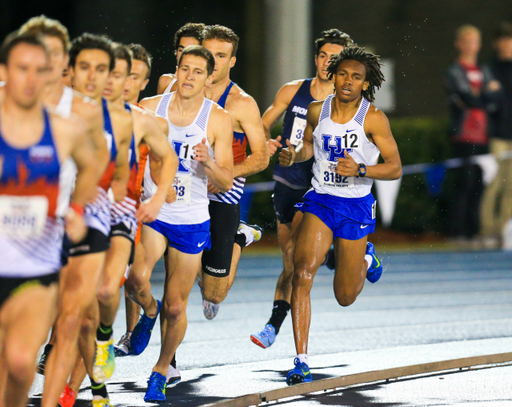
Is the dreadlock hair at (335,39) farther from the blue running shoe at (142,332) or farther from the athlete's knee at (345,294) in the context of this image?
the blue running shoe at (142,332)

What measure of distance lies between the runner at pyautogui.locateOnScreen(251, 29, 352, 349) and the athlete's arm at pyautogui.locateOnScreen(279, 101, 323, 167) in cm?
61

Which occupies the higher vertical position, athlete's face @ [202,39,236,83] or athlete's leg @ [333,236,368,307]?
athlete's face @ [202,39,236,83]

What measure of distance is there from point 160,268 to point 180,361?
18.8 ft

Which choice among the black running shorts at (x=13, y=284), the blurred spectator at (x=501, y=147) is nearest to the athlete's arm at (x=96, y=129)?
the black running shorts at (x=13, y=284)

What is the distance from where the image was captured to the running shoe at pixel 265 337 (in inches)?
302

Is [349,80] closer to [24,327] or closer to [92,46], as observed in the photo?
[92,46]

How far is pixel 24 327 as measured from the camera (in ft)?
14.5

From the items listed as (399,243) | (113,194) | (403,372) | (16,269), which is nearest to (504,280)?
(399,243)

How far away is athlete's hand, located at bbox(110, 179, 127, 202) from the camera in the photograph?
224 inches

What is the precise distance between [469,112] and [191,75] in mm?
8802

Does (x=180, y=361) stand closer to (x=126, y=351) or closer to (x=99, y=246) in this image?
(x=126, y=351)

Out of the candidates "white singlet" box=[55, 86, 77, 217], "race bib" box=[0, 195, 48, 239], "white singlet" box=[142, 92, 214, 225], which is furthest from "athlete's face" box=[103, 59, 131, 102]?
"race bib" box=[0, 195, 48, 239]

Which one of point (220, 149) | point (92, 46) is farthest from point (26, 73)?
point (220, 149)

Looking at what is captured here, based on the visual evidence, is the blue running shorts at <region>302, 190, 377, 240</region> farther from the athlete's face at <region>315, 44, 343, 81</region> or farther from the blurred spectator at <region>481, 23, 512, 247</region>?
the blurred spectator at <region>481, 23, 512, 247</region>
